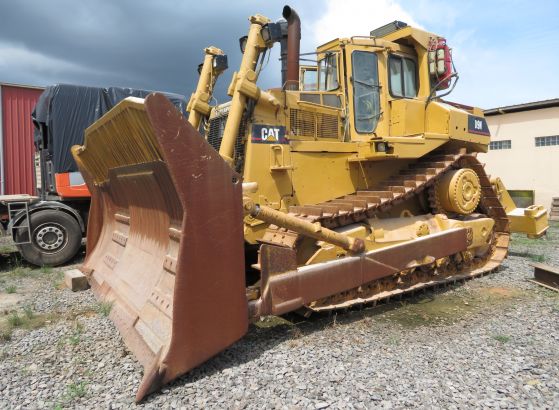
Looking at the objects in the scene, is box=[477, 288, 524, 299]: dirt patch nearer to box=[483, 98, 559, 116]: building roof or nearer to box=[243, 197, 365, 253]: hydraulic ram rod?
box=[243, 197, 365, 253]: hydraulic ram rod

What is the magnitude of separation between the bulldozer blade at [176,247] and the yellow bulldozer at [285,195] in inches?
0.4

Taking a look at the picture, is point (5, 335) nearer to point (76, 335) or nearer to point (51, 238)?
point (76, 335)

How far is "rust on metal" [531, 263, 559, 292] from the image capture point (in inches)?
223

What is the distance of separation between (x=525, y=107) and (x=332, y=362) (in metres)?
17.5

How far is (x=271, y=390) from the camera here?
301 cm

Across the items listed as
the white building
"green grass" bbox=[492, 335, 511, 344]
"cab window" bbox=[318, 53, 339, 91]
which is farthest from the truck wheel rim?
the white building

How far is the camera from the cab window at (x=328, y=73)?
584 cm

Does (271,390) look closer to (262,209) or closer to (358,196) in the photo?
(262,209)

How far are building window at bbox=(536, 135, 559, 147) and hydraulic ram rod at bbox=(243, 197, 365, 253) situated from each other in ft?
52.1

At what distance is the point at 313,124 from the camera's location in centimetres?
543

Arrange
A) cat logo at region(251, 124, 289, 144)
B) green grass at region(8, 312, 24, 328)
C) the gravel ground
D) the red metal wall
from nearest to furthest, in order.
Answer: the gravel ground → green grass at region(8, 312, 24, 328) → cat logo at region(251, 124, 289, 144) → the red metal wall

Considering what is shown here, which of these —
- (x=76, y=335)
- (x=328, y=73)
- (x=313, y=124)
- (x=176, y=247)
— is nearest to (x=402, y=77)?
(x=328, y=73)

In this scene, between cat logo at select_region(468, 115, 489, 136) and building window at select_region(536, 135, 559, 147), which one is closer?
cat logo at select_region(468, 115, 489, 136)

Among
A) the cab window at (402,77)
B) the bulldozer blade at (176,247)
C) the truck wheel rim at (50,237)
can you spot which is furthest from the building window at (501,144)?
the bulldozer blade at (176,247)
